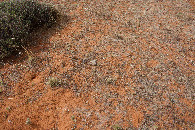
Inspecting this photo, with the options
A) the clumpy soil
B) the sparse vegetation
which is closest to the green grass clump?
the clumpy soil

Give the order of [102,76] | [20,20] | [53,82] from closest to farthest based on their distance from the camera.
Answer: [53,82] < [102,76] < [20,20]

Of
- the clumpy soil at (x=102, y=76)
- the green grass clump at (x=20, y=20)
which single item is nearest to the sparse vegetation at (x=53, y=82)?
the clumpy soil at (x=102, y=76)

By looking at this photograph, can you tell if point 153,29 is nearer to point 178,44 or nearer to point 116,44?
point 178,44

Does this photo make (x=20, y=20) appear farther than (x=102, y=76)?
Yes

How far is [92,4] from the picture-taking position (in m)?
7.83

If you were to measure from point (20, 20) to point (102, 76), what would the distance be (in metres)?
3.40

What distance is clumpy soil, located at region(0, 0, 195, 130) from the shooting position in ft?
14.8

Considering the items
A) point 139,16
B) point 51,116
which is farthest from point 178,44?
point 51,116

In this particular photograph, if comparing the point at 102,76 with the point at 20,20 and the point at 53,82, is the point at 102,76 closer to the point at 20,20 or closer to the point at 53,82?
the point at 53,82

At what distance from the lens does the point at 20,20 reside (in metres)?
5.93

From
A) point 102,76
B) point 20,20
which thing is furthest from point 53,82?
point 20,20

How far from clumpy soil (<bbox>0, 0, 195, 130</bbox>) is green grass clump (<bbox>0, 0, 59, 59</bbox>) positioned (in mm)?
354

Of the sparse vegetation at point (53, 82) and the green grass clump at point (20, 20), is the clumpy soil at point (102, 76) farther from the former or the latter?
the green grass clump at point (20, 20)

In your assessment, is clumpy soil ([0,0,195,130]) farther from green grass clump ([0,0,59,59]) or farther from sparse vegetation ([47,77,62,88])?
green grass clump ([0,0,59,59])
